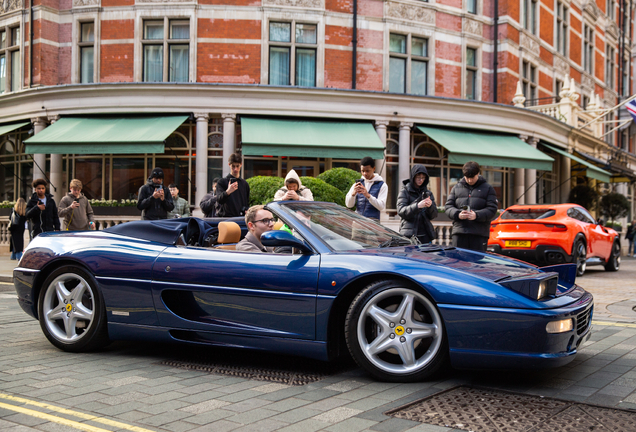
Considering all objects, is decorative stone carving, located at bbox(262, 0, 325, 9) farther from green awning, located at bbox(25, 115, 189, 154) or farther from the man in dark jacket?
the man in dark jacket

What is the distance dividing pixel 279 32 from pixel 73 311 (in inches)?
603

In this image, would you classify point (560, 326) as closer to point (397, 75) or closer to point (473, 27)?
point (397, 75)

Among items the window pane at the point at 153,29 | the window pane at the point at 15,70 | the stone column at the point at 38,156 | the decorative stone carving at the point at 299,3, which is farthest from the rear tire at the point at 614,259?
the window pane at the point at 15,70

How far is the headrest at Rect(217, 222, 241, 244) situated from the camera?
528 centimetres

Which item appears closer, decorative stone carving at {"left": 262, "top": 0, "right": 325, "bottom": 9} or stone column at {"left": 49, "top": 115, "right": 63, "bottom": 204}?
stone column at {"left": 49, "top": 115, "right": 63, "bottom": 204}

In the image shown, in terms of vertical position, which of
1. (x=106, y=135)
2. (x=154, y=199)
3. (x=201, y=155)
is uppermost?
(x=106, y=135)

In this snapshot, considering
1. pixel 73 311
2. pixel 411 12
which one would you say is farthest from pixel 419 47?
pixel 73 311

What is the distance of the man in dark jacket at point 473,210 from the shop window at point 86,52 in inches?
→ 596

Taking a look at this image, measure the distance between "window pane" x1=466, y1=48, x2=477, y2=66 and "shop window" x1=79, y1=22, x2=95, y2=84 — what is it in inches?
492

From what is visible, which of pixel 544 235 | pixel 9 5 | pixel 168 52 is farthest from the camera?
pixel 9 5

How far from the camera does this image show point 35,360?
4809 millimetres

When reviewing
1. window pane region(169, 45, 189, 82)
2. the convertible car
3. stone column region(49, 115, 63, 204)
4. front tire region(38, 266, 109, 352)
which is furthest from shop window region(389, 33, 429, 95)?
front tire region(38, 266, 109, 352)

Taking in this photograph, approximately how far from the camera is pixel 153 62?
61.6 feet

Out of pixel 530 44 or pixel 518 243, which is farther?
pixel 530 44
